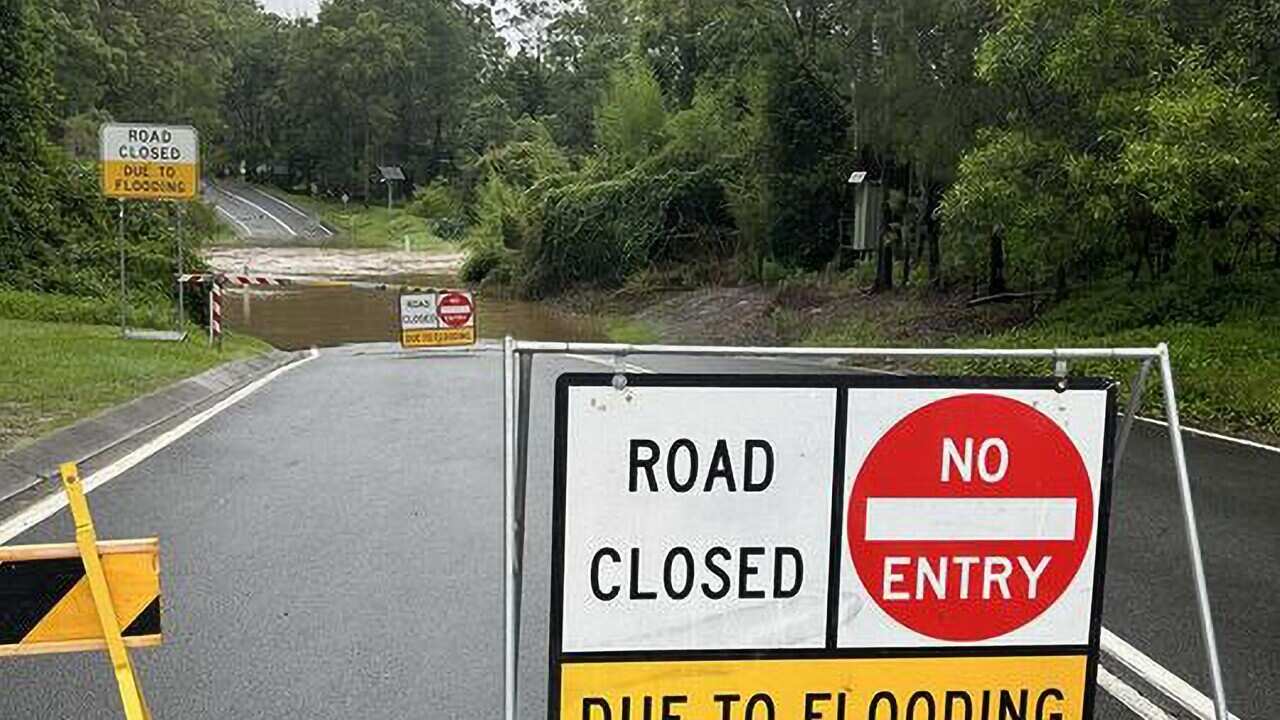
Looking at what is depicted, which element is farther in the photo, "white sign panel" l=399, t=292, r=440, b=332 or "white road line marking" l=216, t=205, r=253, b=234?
"white road line marking" l=216, t=205, r=253, b=234

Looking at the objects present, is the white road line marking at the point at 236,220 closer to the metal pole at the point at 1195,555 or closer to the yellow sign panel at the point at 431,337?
the yellow sign panel at the point at 431,337

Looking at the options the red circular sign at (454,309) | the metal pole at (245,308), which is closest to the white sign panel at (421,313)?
the red circular sign at (454,309)

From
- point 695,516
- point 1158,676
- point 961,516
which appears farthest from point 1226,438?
point 695,516

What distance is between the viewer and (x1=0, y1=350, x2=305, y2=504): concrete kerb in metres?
8.27

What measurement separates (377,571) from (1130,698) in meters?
3.56

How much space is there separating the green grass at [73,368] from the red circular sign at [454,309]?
11.7ft

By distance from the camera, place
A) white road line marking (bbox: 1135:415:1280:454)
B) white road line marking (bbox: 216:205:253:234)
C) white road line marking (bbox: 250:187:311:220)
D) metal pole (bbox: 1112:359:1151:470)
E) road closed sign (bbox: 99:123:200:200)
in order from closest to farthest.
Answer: metal pole (bbox: 1112:359:1151:470)
white road line marking (bbox: 1135:415:1280:454)
road closed sign (bbox: 99:123:200:200)
white road line marking (bbox: 216:205:253:234)
white road line marking (bbox: 250:187:311:220)

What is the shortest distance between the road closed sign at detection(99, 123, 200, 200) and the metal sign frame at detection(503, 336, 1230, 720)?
50.1 feet

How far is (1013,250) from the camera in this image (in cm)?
2095

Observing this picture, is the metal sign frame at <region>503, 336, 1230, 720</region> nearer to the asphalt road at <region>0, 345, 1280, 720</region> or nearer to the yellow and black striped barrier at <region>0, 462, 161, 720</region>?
the yellow and black striped barrier at <region>0, 462, 161, 720</region>

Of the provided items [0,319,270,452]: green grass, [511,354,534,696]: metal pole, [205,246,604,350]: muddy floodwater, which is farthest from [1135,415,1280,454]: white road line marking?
[205,246,604,350]: muddy floodwater

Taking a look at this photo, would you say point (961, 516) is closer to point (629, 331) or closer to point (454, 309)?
point (454, 309)

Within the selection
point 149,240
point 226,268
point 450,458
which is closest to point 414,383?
point 450,458

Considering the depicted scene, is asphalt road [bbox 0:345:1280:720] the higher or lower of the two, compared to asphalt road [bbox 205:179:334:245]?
lower
